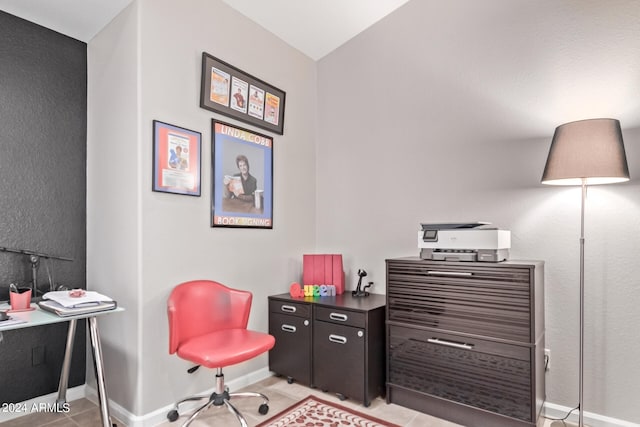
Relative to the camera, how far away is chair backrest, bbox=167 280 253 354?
2252 mm

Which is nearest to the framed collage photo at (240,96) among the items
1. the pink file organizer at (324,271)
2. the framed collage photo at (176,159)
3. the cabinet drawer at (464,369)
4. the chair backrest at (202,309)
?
the framed collage photo at (176,159)

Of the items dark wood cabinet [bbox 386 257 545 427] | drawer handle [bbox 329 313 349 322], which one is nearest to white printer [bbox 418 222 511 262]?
dark wood cabinet [bbox 386 257 545 427]

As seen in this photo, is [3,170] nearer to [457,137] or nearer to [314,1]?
[314,1]

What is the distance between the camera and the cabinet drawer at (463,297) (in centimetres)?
211

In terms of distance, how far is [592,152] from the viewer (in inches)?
77.8

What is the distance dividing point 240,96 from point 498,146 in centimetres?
196

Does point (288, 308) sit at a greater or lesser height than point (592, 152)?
lesser

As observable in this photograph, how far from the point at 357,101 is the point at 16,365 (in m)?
3.20

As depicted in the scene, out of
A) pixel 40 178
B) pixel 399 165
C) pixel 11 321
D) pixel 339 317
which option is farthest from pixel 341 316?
pixel 40 178

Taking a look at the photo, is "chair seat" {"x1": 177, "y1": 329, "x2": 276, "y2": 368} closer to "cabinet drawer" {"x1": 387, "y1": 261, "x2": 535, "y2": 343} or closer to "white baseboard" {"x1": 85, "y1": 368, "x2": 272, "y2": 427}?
"white baseboard" {"x1": 85, "y1": 368, "x2": 272, "y2": 427}

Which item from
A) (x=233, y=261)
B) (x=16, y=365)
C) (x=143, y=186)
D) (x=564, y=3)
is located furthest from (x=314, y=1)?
(x=16, y=365)

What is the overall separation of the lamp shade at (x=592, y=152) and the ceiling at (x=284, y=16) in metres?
1.87

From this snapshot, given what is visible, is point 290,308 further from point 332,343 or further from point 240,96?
point 240,96

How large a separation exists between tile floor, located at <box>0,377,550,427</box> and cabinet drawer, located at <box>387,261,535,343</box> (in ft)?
1.95
